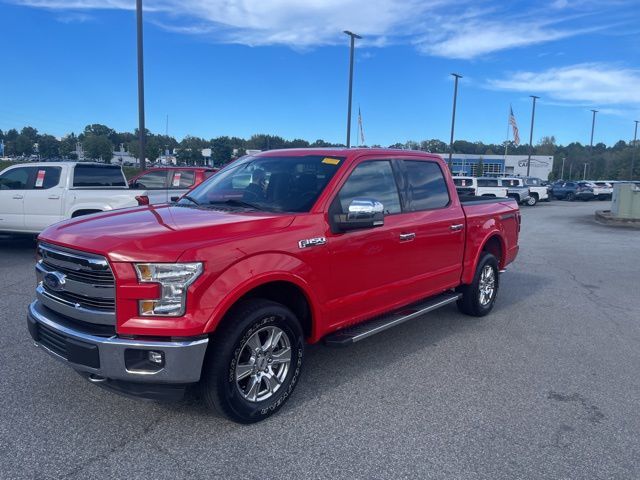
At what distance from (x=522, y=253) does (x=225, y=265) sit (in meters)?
10.5

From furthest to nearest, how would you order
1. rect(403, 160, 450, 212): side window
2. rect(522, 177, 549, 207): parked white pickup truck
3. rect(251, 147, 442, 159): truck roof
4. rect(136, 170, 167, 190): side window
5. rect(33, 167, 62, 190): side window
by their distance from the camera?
rect(522, 177, 549, 207): parked white pickup truck → rect(136, 170, 167, 190): side window → rect(33, 167, 62, 190): side window → rect(403, 160, 450, 212): side window → rect(251, 147, 442, 159): truck roof

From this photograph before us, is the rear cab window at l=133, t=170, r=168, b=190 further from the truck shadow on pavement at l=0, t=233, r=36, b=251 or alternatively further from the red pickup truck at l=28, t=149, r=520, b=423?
the red pickup truck at l=28, t=149, r=520, b=423

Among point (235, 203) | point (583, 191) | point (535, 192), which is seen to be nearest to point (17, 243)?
point (235, 203)

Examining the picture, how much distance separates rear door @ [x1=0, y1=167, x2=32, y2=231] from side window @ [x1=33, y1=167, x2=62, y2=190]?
28cm

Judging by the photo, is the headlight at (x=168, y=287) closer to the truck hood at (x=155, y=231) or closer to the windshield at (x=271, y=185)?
the truck hood at (x=155, y=231)

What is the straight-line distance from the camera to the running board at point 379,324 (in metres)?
4.22

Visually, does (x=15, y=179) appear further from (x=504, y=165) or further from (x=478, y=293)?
(x=504, y=165)

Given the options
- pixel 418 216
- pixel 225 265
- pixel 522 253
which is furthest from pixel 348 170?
pixel 522 253

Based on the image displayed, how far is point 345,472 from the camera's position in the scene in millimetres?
3059

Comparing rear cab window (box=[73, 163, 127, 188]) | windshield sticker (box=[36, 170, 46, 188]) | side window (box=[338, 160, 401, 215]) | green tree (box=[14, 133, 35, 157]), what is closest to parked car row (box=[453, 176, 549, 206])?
rear cab window (box=[73, 163, 127, 188])

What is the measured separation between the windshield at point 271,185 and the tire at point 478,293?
2.71 m

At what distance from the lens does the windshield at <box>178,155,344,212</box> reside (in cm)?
426

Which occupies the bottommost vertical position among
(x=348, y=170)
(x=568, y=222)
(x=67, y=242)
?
(x=568, y=222)

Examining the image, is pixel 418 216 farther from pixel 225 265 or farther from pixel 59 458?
pixel 59 458
